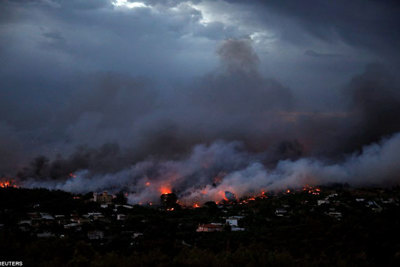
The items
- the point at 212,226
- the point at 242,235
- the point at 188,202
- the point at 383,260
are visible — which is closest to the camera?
the point at 383,260

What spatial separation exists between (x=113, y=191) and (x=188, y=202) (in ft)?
34.9

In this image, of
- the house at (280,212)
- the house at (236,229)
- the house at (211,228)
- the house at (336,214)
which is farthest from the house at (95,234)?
the house at (280,212)

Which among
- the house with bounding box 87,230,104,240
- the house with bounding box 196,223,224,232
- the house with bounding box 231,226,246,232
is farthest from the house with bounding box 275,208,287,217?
the house with bounding box 87,230,104,240

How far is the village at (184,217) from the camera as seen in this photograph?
19.6 metres

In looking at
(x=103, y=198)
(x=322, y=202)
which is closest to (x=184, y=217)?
(x=103, y=198)

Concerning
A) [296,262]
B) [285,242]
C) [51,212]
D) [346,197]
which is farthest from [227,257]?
[346,197]

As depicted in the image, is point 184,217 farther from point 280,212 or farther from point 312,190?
point 312,190

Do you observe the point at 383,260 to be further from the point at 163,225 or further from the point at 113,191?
the point at 113,191

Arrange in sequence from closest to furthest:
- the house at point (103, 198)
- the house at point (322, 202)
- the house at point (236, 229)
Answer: the house at point (236, 229), the house at point (322, 202), the house at point (103, 198)

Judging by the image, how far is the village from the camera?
Result: 19562mm

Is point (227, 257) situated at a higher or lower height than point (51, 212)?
lower

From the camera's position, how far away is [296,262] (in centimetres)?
942

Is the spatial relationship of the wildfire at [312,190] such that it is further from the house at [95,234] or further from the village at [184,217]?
the house at [95,234]

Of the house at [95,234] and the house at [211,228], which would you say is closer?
the house at [95,234]
